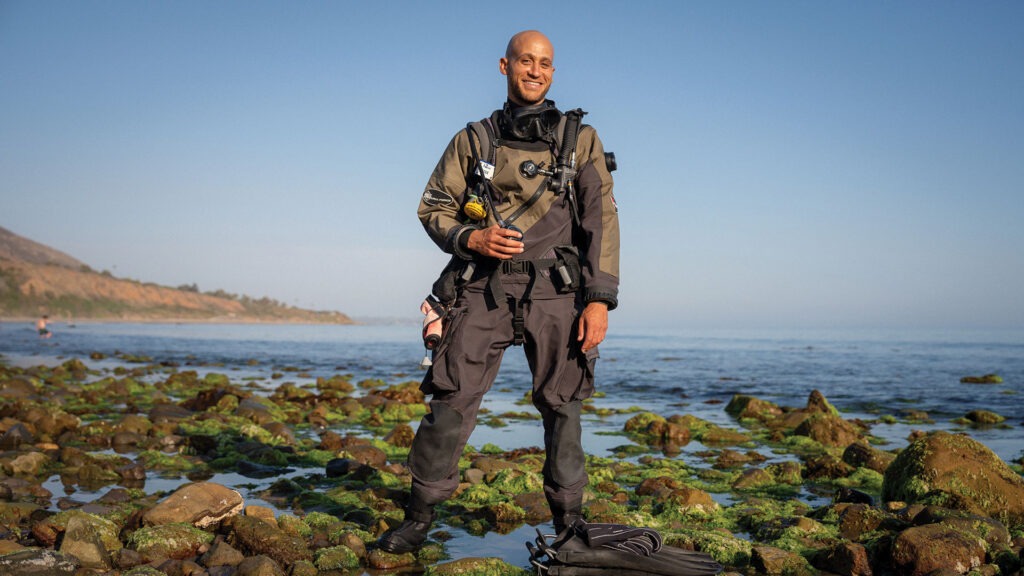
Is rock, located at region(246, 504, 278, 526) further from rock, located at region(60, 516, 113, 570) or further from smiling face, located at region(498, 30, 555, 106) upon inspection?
smiling face, located at region(498, 30, 555, 106)

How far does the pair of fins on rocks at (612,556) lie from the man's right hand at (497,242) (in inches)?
58.4

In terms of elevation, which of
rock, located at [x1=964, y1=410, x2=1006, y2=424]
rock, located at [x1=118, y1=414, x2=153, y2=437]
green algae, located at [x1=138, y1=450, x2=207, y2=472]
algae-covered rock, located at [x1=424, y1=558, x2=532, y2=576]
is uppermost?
algae-covered rock, located at [x1=424, y1=558, x2=532, y2=576]

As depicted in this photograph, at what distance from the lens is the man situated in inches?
156

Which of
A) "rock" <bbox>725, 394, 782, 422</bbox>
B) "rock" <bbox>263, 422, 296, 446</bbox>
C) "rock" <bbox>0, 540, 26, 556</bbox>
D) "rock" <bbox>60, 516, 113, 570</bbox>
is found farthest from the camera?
"rock" <bbox>725, 394, 782, 422</bbox>

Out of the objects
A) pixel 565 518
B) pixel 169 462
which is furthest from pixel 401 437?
pixel 565 518

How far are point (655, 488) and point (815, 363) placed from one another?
27.7 meters

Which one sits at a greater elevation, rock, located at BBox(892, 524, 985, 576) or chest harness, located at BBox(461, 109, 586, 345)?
chest harness, located at BBox(461, 109, 586, 345)

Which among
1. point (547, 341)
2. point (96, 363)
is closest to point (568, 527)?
point (547, 341)

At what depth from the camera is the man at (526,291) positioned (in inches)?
156

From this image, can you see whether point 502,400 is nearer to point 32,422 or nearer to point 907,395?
point 32,422

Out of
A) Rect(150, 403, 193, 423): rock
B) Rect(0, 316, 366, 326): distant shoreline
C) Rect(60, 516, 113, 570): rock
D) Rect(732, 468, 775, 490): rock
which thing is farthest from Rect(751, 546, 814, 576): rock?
Rect(0, 316, 366, 326): distant shoreline

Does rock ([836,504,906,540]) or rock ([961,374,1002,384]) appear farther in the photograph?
rock ([961,374,1002,384])

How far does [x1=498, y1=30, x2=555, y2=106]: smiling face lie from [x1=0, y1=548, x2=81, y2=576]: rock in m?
3.49

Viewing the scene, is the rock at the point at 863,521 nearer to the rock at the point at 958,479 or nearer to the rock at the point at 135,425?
the rock at the point at 958,479
